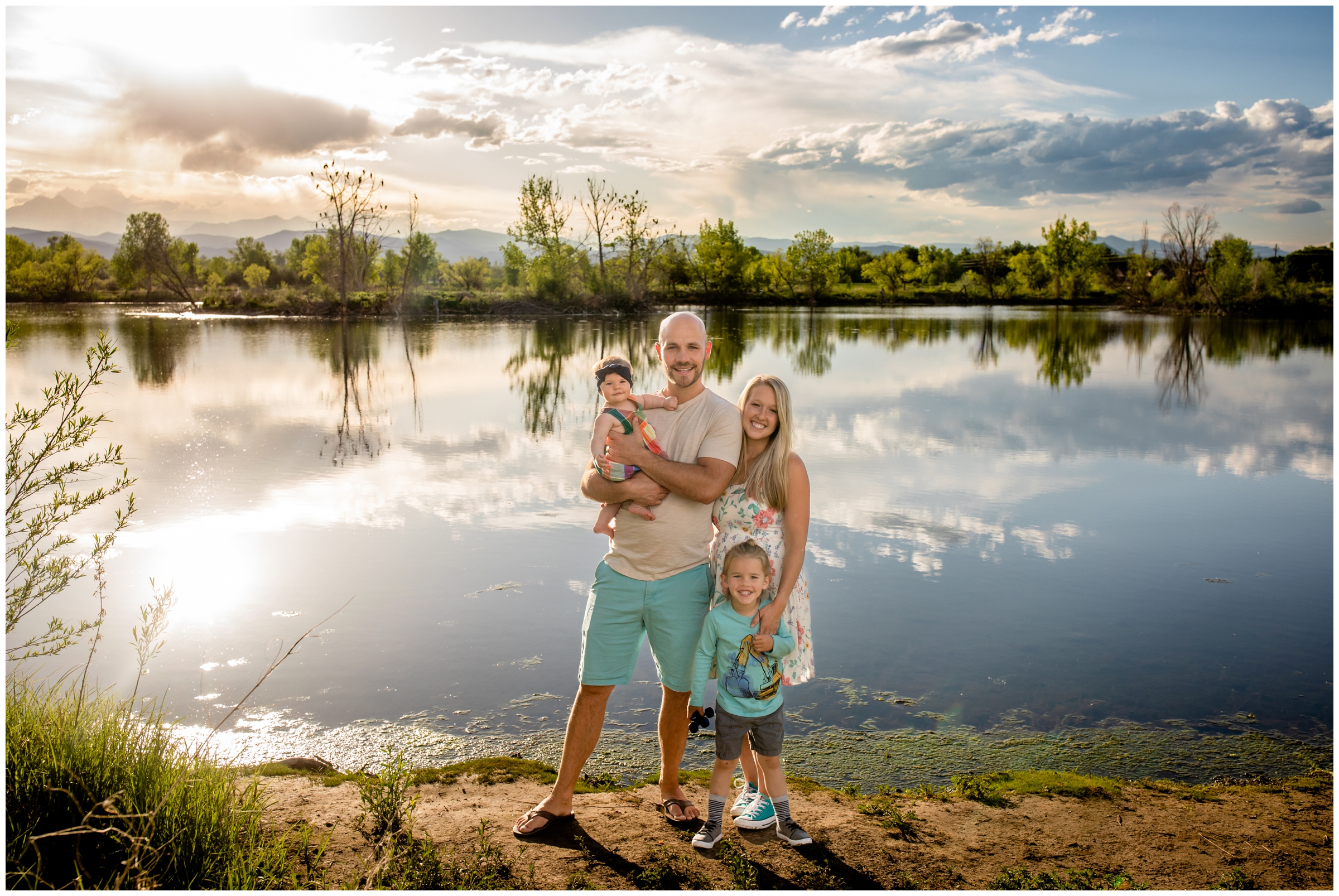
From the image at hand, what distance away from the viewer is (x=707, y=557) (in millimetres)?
3693

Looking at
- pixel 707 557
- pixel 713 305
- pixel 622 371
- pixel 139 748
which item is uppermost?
pixel 713 305

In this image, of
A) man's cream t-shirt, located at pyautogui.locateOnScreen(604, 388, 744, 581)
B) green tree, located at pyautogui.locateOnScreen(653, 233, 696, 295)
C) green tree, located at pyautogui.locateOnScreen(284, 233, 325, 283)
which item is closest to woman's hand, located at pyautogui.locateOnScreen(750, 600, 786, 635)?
man's cream t-shirt, located at pyautogui.locateOnScreen(604, 388, 744, 581)

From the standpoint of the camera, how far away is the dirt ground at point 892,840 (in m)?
3.21

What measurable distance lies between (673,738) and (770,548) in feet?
3.20

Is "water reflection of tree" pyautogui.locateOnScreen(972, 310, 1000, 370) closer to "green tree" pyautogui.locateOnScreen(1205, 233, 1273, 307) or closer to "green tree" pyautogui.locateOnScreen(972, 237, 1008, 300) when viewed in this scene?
"green tree" pyautogui.locateOnScreen(1205, 233, 1273, 307)

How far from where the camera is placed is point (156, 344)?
1028 inches

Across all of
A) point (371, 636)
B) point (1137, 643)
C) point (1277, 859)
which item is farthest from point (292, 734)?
point (1137, 643)

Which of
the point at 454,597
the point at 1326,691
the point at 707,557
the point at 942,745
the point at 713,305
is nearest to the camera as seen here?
the point at 707,557

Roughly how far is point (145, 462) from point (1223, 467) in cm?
1522

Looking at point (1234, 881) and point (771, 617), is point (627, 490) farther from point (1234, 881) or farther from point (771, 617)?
point (1234, 881)

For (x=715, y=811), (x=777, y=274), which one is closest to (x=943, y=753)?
(x=715, y=811)

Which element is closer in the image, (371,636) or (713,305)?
(371,636)

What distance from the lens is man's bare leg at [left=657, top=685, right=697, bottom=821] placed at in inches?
143

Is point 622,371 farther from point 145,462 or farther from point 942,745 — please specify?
point 145,462
